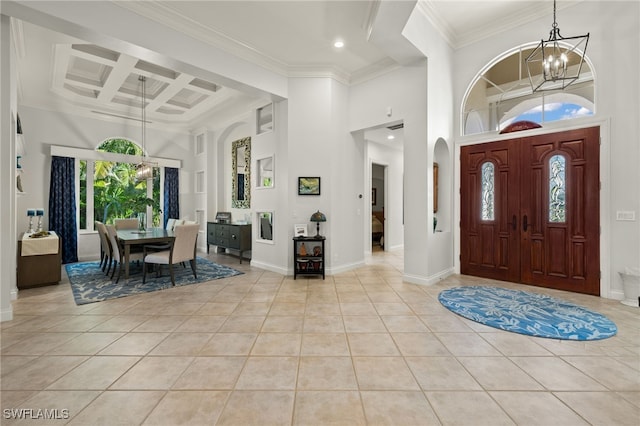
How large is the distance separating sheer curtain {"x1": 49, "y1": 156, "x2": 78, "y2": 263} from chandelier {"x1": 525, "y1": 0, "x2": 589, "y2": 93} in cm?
850

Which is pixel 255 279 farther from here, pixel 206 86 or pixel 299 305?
pixel 206 86

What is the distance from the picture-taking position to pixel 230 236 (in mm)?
6500

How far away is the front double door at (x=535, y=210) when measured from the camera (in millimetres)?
3793

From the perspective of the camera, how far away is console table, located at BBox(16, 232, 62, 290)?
4105mm

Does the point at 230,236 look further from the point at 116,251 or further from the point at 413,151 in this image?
the point at 413,151

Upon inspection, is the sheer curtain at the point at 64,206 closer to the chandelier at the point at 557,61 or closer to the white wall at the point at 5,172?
the white wall at the point at 5,172

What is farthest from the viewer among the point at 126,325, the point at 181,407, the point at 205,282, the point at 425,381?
the point at 205,282

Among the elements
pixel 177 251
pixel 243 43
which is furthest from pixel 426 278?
pixel 243 43

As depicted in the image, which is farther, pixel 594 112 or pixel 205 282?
pixel 205 282

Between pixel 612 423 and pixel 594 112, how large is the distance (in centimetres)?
381

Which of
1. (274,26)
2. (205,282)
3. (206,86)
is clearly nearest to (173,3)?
(274,26)

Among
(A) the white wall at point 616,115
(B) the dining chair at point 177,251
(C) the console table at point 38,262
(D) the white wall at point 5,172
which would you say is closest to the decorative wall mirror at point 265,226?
(B) the dining chair at point 177,251

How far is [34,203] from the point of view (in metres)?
6.02

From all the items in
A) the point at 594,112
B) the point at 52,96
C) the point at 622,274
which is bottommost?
the point at 622,274
